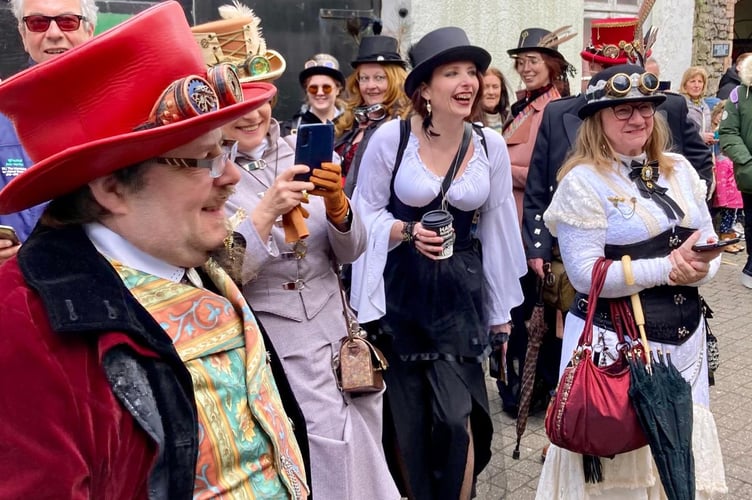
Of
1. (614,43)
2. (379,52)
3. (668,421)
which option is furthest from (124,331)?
(614,43)

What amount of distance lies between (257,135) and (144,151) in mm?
1336

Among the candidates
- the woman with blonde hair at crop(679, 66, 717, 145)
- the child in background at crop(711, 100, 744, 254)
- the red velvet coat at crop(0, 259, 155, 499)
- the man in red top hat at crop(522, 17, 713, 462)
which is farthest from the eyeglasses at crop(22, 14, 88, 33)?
the woman with blonde hair at crop(679, 66, 717, 145)

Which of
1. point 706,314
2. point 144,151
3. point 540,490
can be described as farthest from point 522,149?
point 144,151

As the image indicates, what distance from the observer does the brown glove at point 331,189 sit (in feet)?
8.44

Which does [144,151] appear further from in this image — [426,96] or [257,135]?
[426,96]

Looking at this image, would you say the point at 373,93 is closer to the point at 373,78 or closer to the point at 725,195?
the point at 373,78

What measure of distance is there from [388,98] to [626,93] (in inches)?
95.7

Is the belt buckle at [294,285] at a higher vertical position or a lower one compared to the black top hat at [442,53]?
lower

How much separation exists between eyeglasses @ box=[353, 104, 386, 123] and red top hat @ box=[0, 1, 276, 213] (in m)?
3.65

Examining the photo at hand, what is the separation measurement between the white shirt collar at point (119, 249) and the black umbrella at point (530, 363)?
9.00ft

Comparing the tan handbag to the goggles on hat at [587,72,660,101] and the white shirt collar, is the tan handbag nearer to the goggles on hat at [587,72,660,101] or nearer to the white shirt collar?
the white shirt collar

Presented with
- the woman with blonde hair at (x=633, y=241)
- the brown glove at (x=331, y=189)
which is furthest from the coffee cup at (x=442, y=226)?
the brown glove at (x=331, y=189)

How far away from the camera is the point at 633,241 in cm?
297

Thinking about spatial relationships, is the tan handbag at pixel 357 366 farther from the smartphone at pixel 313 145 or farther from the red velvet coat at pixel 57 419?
the red velvet coat at pixel 57 419
